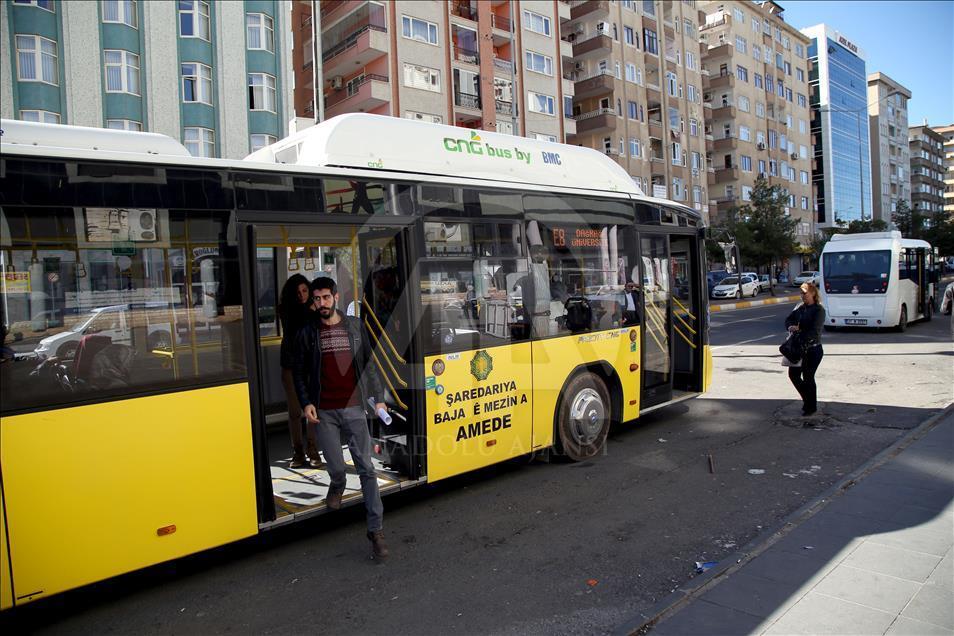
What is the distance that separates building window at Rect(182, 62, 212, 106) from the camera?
28156 mm

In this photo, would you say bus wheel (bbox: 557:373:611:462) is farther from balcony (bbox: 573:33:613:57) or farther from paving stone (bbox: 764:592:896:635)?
balcony (bbox: 573:33:613:57)

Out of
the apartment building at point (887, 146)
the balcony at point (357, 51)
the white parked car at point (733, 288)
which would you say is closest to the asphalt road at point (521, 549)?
the balcony at point (357, 51)

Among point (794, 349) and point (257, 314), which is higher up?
point (257, 314)

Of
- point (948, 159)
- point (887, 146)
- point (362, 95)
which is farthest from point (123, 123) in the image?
point (948, 159)

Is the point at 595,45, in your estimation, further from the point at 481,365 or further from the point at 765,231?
the point at 481,365

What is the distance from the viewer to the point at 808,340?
862cm

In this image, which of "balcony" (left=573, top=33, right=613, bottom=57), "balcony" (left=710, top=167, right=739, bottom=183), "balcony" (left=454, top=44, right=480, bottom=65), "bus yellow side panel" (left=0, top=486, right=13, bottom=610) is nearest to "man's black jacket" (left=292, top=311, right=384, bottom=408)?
"bus yellow side panel" (left=0, top=486, right=13, bottom=610)

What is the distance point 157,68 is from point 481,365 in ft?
90.0

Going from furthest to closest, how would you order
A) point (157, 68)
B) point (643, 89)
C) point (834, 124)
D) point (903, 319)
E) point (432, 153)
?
point (834, 124) → point (643, 89) → point (157, 68) → point (903, 319) → point (432, 153)

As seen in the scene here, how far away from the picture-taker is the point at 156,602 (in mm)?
4305

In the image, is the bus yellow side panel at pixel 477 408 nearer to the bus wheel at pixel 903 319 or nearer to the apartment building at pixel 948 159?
the bus wheel at pixel 903 319

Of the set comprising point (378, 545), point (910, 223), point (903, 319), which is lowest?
point (378, 545)

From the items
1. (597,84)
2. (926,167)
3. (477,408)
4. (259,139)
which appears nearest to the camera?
(477,408)

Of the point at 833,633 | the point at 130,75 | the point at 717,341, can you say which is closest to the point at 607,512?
the point at 833,633
